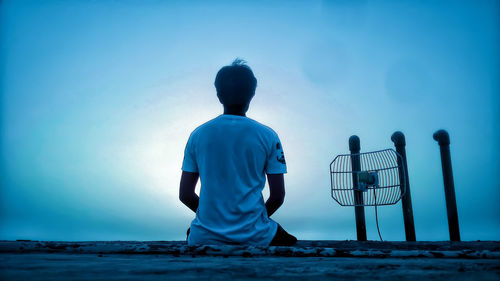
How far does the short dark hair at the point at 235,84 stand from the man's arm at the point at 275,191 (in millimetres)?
576

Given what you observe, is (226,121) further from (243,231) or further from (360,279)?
(360,279)

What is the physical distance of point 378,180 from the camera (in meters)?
6.26

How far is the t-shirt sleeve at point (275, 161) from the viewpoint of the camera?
2.52 metres

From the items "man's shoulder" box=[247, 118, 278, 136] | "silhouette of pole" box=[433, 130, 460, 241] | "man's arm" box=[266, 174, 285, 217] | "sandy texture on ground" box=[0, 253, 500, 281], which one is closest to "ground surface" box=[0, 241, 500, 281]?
"sandy texture on ground" box=[0, 253, 500, 281]

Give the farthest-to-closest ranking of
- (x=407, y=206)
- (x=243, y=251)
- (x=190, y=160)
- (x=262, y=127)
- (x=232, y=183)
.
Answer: (x=407, y=206), (x=190, y=160), (x=262, y=127), (x=232, y=183), (x=243, y=251)

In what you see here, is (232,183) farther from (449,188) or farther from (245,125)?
(449,188)

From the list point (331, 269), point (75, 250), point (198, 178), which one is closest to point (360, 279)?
point (331, 269)

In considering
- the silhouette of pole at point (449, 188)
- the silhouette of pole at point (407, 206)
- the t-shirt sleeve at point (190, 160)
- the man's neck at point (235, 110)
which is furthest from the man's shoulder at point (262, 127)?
the silhouette of pole at point (449, 188)

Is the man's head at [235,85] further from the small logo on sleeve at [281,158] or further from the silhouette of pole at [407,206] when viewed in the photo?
the silhouette of pole at [407,206]

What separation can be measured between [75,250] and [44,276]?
911 millimetres

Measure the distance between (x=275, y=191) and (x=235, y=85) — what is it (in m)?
0.80

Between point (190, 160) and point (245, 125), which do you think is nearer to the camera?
point (245, 125)

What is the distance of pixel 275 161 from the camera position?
252 cm

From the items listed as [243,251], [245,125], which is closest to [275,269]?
[243,251]
